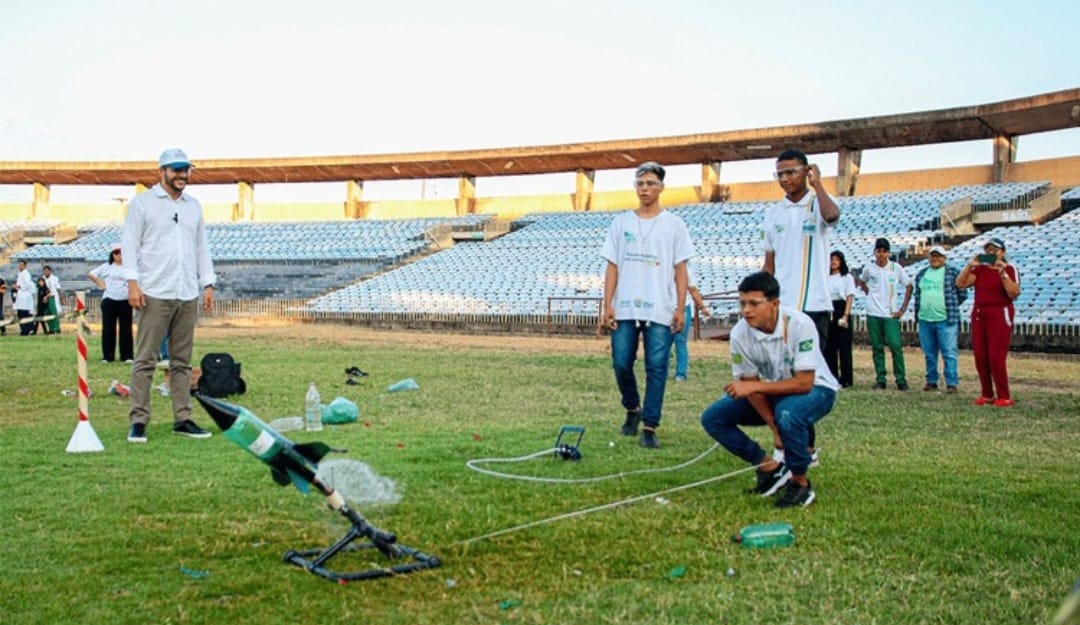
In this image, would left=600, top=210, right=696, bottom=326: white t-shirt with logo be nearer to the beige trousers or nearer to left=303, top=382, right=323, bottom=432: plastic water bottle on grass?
left=303, top=382, right=323, bottom=432: plastic water bottle on grass

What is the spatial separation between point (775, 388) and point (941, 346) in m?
7.99

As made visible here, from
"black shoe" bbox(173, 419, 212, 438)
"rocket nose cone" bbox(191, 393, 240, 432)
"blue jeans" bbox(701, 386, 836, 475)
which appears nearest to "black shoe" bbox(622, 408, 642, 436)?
"blue jeans" bbox(701, 386, 836, 475)

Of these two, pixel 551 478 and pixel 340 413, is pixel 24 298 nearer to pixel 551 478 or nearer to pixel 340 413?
pixel 340 413

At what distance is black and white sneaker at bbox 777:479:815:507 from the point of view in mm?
5051

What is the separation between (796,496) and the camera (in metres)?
5.07

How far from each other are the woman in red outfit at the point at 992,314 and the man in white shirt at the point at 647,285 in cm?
479

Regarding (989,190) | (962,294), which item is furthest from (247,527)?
(989,190)

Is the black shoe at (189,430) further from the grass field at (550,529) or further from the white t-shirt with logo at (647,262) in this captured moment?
the white t-shirt with logo at (647,262)

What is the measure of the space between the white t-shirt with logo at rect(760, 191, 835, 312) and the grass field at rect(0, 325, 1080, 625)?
1069mm

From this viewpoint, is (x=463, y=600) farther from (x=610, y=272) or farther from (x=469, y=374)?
(x=469, y=374)

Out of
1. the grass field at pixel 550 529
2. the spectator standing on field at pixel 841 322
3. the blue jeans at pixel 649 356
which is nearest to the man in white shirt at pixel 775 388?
the grass field at pixel 550 529

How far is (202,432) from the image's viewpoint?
25.1ft

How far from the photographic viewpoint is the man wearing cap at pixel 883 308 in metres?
12.6

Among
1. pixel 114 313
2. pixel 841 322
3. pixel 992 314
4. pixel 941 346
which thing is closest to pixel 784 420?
pixel 992 314
